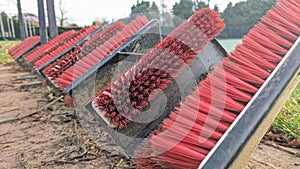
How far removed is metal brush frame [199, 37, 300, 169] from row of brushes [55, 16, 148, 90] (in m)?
1.42

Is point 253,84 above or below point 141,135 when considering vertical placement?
above

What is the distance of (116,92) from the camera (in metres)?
1.01

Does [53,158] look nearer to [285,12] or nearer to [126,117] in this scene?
[126,117]

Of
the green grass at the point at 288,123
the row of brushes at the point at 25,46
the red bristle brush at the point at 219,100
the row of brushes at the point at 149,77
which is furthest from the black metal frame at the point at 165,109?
the row of brushes at the point at 25,46

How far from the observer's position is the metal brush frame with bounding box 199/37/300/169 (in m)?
0.55

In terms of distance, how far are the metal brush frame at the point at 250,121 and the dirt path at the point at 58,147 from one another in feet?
2.74

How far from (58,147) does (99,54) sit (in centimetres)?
78

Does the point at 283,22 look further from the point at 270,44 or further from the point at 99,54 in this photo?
the point at 99,54

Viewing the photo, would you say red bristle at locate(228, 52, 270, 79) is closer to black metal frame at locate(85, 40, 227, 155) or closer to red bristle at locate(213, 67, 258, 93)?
red bristle at locate(213, 67, 258, 93)

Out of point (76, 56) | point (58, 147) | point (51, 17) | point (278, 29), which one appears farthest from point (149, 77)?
point (51, 17)

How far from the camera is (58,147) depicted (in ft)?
5.55

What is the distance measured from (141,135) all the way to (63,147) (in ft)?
2.83

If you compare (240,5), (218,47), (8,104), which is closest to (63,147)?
(218,47)

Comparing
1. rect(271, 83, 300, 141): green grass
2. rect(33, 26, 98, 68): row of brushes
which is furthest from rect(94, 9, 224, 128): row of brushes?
rect(33, 26, 98, 68): row of brushes
